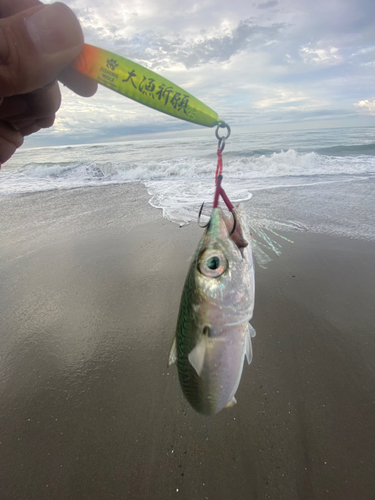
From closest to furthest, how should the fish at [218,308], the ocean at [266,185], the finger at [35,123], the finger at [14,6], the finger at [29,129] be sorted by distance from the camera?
1. the fish at [218,308]
2. the finger at [14,6]
3. the finger at [35,123]
4. the finger at [29,129]
5. the ocean at [266,185]

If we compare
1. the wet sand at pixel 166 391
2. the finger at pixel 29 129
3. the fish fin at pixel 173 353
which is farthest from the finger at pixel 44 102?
the wet sand at pixel 166 391

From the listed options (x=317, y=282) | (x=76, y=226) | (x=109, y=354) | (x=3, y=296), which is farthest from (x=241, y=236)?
(x=76, y=226)

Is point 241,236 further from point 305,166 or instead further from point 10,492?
point 305,166

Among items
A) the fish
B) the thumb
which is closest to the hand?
the thumb

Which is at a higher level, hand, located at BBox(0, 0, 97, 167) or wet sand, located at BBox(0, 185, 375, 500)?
hand, located at BBox(0, 0, 97, 167)

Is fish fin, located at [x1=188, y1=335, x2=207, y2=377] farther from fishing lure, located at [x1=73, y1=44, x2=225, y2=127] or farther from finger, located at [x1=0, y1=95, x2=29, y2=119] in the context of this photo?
finger, located at [x1=0, y1=95, x2=29, y2=119]

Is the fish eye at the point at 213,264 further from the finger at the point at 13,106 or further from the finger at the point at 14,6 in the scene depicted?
the finger at the point at 13,106

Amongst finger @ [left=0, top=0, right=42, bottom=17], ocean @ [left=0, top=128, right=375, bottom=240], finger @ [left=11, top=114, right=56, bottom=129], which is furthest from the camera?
ocean @ [left=0, top=128, right=375, bottom=240]

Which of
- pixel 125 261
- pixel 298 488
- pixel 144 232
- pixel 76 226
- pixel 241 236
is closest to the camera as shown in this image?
pixel 241 236
